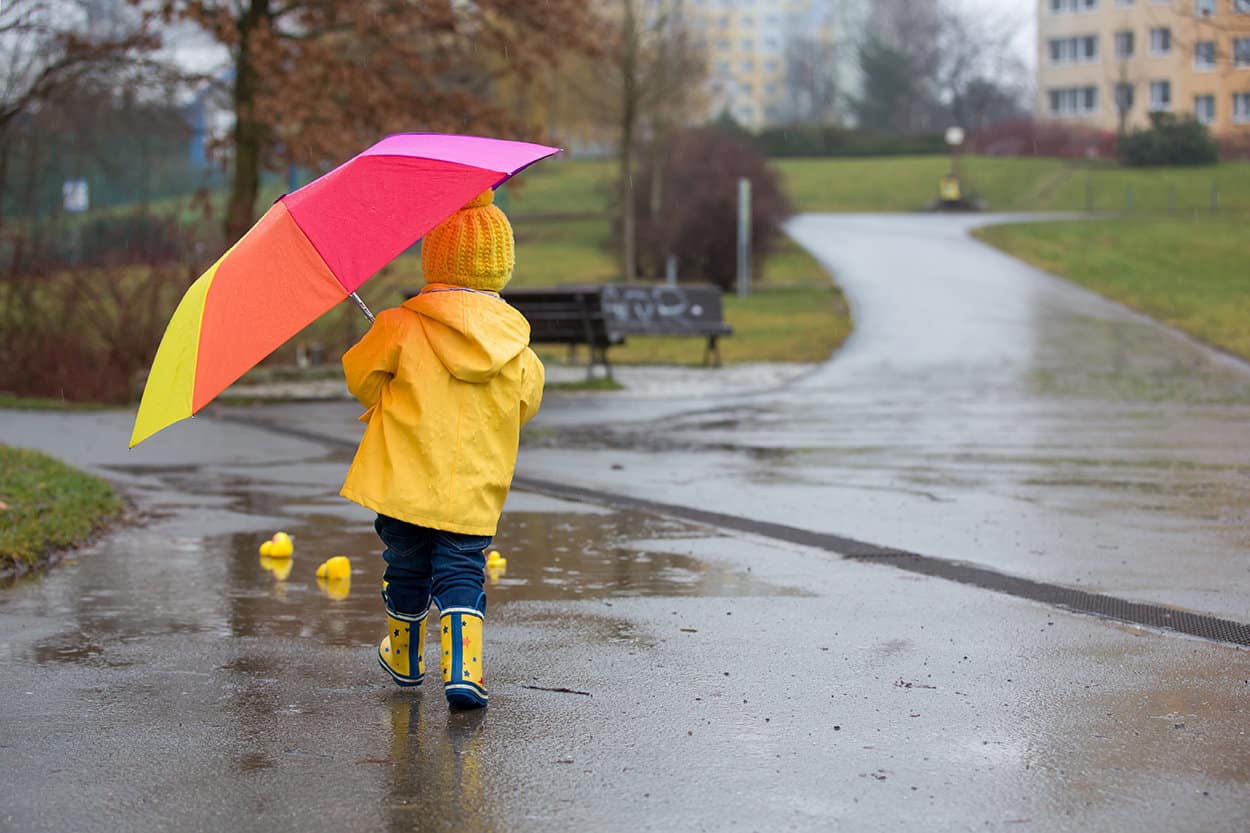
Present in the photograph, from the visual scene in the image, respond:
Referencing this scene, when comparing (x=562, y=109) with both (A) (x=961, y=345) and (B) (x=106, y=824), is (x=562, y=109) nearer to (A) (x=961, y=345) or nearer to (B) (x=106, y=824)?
(A) (x=961, y=345)

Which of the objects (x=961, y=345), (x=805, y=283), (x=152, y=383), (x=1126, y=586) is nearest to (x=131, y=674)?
(x=152, y=383)

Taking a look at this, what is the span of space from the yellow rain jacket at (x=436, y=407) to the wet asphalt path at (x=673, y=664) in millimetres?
664

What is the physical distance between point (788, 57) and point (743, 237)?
3900 inches

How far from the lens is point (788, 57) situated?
127 metres

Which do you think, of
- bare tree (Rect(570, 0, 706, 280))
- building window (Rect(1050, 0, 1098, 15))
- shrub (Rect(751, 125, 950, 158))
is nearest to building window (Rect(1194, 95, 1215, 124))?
building window (Rect(1050, 0, 1098, 15))

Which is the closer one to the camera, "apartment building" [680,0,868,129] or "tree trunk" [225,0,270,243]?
"tree trunk" [225,0,270,243]

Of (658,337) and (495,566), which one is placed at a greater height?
(658,337)

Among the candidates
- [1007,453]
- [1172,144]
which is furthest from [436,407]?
[1172,144]

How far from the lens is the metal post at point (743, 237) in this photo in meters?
31.2

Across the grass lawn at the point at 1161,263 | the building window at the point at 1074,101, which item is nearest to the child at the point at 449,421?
the grass lawn at the point at 1161,263

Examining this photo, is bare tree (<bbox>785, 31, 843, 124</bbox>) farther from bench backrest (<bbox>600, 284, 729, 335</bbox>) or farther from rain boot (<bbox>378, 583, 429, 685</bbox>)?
rain boot (<bbox>378, 583, 429, 685</bbox>)

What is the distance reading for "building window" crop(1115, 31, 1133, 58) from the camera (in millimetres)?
81125

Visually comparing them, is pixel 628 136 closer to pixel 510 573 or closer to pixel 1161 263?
pixel 1161 263

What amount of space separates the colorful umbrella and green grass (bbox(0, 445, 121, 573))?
3011mm
